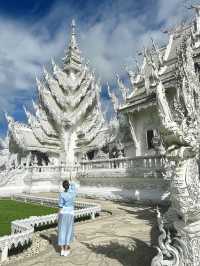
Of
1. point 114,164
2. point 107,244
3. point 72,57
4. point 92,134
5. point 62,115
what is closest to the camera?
point 107,244

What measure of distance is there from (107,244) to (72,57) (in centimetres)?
2359

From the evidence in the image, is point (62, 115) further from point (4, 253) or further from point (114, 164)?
point (4, 253)

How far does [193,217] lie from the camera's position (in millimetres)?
3324

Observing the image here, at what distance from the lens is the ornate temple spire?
1050 inches

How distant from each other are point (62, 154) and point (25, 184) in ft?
20.5

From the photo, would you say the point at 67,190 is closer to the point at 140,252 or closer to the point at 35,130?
the point at 140,252

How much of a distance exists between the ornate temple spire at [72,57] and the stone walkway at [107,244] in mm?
20360

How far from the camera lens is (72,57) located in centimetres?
2705

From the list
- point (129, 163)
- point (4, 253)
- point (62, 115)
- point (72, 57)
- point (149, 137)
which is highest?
point (72, 57)

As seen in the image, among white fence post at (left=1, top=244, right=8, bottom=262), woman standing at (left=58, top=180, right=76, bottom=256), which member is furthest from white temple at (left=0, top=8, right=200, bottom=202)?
white fence post at (left=1, top=244, right=8, bottom=262)

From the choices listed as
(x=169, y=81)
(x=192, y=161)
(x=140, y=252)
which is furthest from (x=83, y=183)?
(x=192, y=161)

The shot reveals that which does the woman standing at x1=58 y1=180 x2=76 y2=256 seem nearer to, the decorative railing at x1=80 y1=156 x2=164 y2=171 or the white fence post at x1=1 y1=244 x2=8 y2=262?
the white fence post at x1=1 y1=244 x2=8 y2=262

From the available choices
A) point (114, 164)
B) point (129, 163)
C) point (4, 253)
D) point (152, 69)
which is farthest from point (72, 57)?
point (4, 253)

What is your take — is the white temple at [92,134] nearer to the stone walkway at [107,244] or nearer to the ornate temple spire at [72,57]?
the ornate temple spire at [72,57]
